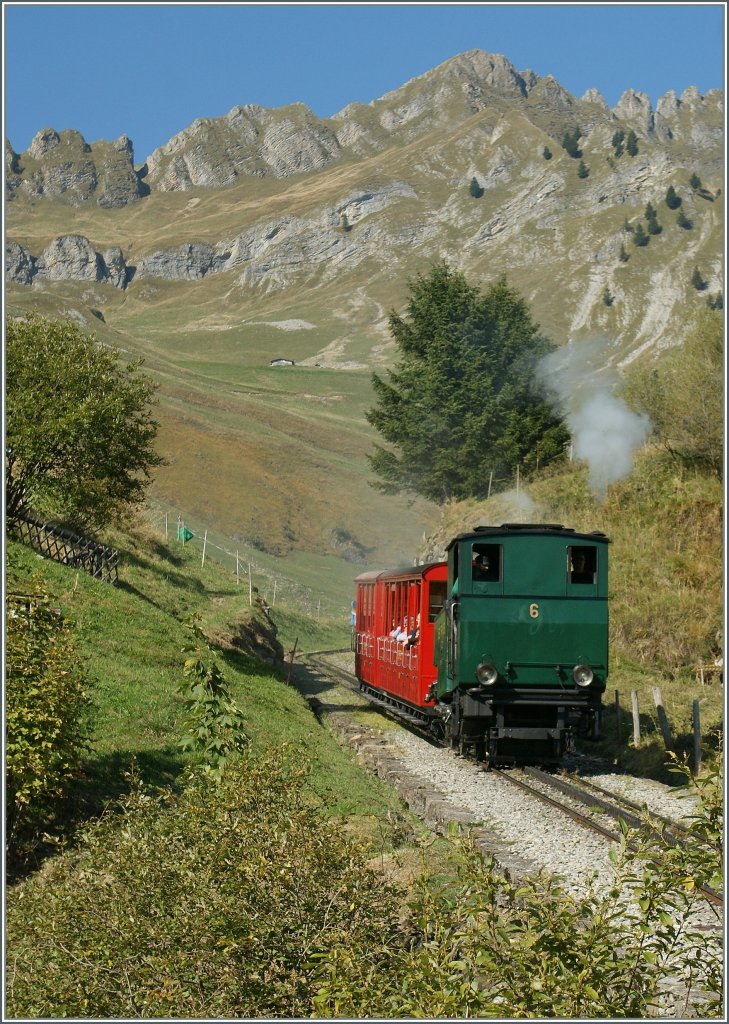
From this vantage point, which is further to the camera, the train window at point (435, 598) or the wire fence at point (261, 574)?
the wire fence at point (261, 574)

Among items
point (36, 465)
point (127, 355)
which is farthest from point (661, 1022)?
point (127, 355)

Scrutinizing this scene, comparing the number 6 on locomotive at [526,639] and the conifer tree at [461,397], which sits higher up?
the conifer tree at [461,397]

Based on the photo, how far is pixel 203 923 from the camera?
21.5 ft

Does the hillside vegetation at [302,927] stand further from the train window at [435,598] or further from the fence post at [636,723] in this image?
the train window at [435,598]

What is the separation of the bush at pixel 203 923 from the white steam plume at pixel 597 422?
1079 inches

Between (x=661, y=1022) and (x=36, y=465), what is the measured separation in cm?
2418

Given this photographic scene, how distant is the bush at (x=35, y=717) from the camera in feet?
36.3

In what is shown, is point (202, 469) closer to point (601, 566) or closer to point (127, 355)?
point (127, 355)

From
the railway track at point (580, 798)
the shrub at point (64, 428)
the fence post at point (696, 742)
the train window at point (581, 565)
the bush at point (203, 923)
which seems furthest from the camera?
the shrub at point (64, 428)

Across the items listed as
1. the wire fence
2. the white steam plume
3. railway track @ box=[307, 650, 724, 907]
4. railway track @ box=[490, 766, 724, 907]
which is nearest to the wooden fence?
railway track @ box=[307, 650, 724, 907]

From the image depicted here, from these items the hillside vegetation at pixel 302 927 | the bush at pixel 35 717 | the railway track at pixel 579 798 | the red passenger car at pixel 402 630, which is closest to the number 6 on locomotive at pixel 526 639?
the railway track at pixel 579 798

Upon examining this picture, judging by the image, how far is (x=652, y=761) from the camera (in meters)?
18.7

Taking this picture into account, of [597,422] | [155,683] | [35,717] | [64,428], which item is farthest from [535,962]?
[597,422]

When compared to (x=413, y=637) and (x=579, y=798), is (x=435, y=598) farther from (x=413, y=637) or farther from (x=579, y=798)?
(x=579, y=798)
